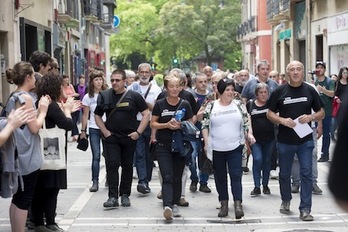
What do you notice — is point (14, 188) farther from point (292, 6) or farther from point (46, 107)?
point (292, 6)

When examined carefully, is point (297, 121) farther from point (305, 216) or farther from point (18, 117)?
point (18, 117)

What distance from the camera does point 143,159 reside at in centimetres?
1157

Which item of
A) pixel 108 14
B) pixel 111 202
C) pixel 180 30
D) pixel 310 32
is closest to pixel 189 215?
pixel 111 202

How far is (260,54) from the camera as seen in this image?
170 feet

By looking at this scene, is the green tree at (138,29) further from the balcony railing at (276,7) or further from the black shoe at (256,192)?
the black shoe at (256,192)

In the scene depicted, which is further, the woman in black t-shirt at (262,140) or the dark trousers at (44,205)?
the woman in black t-shirt at (262,140)

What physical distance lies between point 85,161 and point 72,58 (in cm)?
2367

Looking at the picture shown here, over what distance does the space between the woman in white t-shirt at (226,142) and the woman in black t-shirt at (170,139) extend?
1.30 feet

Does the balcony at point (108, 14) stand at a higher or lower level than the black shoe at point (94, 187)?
higher

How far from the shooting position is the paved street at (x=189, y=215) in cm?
888

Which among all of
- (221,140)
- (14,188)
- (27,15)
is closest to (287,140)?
(221,140)

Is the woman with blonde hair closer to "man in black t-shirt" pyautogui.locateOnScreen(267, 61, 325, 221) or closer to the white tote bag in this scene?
the white tote bag

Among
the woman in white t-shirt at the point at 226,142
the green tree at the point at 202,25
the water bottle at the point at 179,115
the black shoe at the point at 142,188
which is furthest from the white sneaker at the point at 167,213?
the green tree at the point at 202,25

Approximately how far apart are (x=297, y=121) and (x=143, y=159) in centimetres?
306
